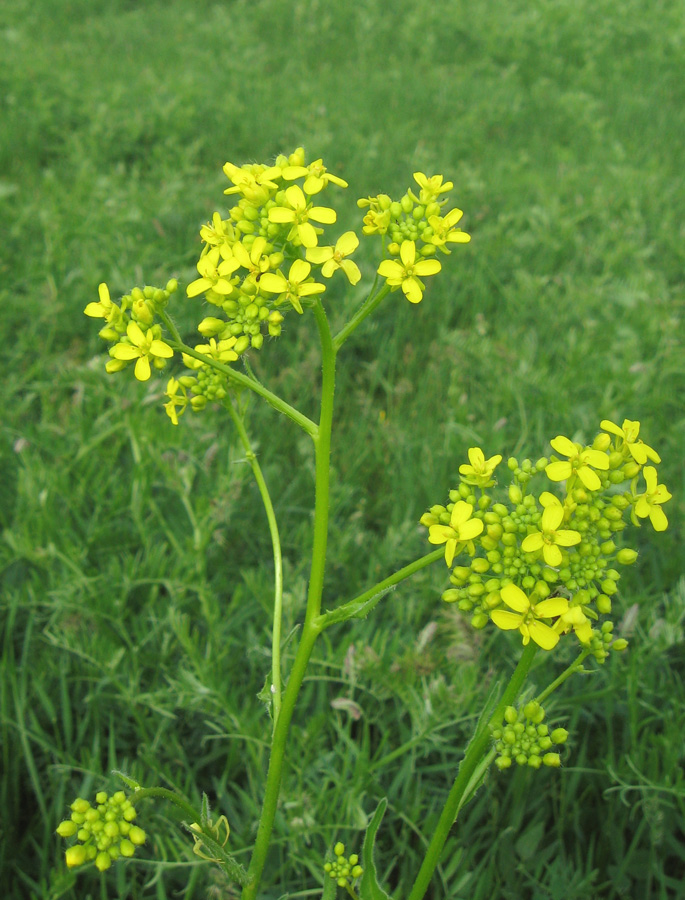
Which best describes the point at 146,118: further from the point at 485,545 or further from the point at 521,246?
the point at 485,545

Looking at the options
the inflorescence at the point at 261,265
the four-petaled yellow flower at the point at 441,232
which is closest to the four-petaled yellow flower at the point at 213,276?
the inflorescence at the point at 261,265

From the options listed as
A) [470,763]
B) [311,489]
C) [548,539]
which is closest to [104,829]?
[470,763]

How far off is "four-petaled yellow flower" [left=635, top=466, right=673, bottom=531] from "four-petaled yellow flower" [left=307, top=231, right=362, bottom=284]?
60 cm

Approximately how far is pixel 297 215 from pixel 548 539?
0.66 metres

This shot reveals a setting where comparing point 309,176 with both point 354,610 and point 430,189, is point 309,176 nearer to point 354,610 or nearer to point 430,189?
point 430,189

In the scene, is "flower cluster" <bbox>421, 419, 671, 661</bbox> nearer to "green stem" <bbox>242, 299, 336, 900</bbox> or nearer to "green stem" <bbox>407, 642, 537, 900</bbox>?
"green stem" <bbox>407, 642, 537, 900</bbox>

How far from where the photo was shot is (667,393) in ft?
10.7

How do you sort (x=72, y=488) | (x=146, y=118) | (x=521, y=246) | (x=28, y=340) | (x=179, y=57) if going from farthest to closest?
(x=179, y=57)
(x=146, y=118)
(x=521, y=246)
(x=28, y=340)
(x=72, y=488)

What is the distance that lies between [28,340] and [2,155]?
7.39 ft

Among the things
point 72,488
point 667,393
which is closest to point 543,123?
point 667,393

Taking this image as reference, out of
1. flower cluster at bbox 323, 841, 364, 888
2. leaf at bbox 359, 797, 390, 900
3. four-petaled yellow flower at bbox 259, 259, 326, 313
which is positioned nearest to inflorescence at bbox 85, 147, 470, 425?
Result: four-petaled yellow flower at bbox 259, 259, 326, 313

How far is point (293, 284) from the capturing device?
1293 mm

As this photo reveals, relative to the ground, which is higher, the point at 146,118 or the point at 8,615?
the point at 146,118

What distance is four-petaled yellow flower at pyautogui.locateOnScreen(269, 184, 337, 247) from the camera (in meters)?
1.29
